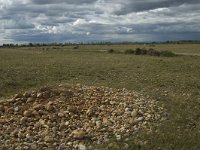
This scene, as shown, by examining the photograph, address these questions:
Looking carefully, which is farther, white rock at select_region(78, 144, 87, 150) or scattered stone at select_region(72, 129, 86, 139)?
scattered stone at select_region(72, 129, 86, 139)

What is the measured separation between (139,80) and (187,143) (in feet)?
37.1

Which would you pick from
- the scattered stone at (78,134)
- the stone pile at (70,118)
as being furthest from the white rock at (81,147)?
the scattered stone at (78,134)

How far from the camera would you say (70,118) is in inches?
394

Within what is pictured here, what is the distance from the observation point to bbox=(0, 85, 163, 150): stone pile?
8758mm

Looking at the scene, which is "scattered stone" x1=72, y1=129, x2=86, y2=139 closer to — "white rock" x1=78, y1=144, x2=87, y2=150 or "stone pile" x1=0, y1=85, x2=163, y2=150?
"stone pile" x1=0, y1=85, x2=163, y2=150

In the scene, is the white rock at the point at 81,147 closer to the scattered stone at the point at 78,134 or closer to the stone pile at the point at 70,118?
the stone pile at the point at 70,118

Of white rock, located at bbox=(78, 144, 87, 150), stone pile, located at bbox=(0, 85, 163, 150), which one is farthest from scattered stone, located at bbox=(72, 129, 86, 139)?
white rock, located at bbox=(78, 144, 87, 150)

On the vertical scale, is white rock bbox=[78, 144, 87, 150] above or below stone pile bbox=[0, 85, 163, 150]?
below

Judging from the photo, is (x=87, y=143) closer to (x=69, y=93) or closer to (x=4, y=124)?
(x=4, y=124)

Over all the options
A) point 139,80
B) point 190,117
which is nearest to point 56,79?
point 139,80

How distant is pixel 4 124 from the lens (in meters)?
9.76

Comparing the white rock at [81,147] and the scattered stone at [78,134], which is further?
the scattered stone at [78,134]

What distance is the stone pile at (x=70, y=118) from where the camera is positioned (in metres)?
8.76

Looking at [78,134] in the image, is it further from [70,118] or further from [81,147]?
[70,118]
